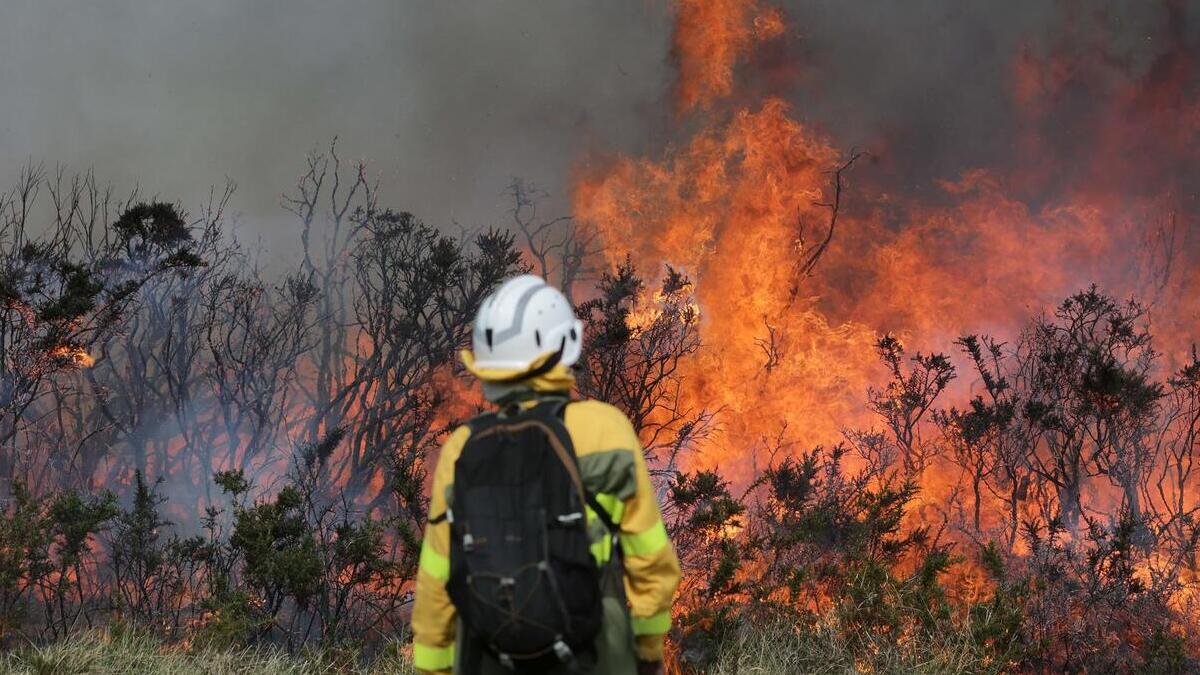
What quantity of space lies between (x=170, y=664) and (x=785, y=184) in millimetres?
15149

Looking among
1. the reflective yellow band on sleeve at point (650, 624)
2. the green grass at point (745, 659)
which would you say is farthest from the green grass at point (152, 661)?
the reflective yellow band on sleeve at point (650, 624)

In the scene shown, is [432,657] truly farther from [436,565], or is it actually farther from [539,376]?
[539,376]

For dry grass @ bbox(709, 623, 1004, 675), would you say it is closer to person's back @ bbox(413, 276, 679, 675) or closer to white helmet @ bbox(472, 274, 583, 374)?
person's back @ bbox(413, 276, 679, 675)

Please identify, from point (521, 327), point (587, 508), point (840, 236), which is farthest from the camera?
point (840, 236)

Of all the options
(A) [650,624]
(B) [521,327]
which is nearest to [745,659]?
(A) [650,624]

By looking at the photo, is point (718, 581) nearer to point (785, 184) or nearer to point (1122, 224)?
point (785, 184)

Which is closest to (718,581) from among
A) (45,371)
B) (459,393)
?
(45,371)

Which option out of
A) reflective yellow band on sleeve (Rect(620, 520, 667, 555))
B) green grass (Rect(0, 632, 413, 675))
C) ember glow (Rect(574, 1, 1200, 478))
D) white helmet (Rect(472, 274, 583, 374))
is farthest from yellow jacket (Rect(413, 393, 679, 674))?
ember glow (Rect(574, 1, 1200, 478))

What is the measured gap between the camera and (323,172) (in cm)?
1970

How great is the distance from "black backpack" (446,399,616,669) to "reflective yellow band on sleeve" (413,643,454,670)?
9.5 inches

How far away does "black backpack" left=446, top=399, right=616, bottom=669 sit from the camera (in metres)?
2.56

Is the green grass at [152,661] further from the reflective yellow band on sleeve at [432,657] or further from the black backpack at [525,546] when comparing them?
the black backpack at [525,546]

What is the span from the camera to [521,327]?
2.84 m

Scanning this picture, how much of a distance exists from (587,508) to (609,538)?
116mm
